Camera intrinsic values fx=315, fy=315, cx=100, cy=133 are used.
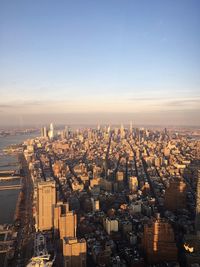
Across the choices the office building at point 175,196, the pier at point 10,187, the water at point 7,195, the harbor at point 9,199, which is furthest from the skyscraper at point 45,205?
the office building at point 175,196

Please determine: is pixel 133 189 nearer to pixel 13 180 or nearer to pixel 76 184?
pixel 76 184

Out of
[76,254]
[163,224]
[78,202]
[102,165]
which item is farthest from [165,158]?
[76,254]

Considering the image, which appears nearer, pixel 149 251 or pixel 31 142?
pixel 149 251

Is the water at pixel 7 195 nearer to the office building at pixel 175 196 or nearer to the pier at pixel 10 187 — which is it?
the pier at pixel 10 187

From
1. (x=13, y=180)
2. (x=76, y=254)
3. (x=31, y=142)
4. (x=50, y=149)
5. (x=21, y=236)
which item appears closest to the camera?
(x=76, y=254)

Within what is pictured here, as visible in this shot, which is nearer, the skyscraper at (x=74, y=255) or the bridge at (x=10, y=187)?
the skyscraper at (x=74, y=255)

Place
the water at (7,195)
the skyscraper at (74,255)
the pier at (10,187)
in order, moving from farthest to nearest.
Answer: the pier at (10,187), the water at (7,195), the skyscraper at (74,255)
